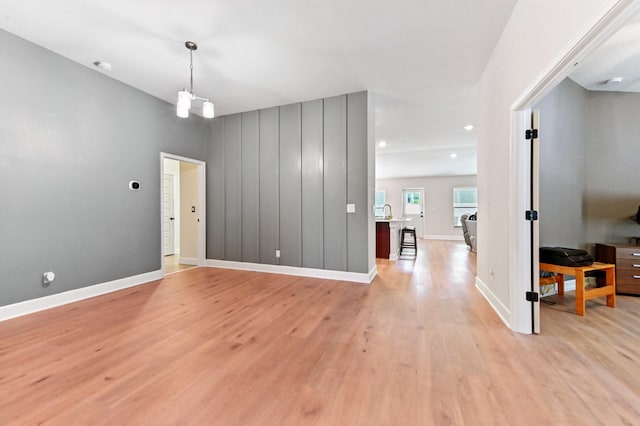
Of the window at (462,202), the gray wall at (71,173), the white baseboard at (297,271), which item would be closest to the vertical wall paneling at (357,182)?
the white baseboard at (297,271)

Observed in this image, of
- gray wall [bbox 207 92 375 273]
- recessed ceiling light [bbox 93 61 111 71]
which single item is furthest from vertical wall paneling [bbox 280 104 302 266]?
recessed ceiling light [bbox 93 61 111 71]

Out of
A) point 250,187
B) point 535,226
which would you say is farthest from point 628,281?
point 250,187

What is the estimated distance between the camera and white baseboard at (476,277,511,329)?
7.60 feet

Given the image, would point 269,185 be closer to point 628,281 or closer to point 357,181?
point 357,181

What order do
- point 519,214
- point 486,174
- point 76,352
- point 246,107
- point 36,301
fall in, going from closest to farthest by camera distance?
point 76,352, point 519,214, point 36,301, point 486,174, point 246,107

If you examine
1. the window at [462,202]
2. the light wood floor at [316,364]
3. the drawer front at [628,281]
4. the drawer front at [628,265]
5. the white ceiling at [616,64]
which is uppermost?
the white ceiling at [616,64]

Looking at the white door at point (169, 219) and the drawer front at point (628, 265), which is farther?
the white door at point (169, 219)

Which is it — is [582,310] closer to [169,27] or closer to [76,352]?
[76,352]

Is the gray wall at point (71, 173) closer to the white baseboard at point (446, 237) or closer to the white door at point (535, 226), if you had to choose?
the white door at point (535, 226)

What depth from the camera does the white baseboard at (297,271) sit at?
3.81 meters

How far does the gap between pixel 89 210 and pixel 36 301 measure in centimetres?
109

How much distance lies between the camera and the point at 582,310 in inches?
98.3

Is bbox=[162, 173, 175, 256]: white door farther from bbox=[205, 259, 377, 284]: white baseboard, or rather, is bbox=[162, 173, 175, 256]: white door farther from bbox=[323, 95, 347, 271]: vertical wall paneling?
bbox=[323, 95, 347, 271]: vertical wall paneling

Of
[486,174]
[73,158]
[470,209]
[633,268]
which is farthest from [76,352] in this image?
[470,209]
